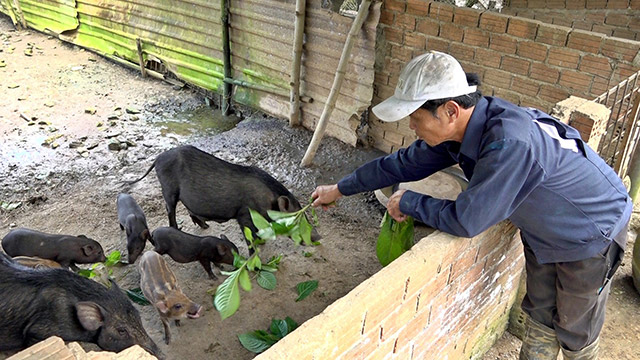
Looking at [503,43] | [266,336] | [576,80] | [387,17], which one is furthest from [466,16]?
[266,336]

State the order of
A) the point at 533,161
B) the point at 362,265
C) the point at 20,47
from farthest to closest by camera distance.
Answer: the point at 20,47, the point at 362,265, the point at 533,161

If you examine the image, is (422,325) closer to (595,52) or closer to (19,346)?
(19,346)

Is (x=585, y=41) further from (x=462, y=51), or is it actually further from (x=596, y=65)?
(x=462, y=51)

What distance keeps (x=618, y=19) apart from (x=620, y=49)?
296cm

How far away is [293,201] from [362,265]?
100 cm

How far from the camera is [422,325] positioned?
3.01 metres

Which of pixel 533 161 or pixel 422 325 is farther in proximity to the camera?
pixel 422 325

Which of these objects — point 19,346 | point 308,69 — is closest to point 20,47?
point 308,69

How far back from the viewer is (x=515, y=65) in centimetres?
546

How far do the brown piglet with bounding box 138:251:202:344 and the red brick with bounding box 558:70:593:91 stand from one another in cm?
407

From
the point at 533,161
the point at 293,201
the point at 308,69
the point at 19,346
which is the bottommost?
the point at 19,346

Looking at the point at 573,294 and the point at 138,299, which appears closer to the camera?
the point at 573,294

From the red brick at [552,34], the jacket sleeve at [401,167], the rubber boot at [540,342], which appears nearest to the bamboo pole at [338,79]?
the red brick at [552,34]

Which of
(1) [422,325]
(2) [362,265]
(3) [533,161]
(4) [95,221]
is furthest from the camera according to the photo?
(4) [95,221]
